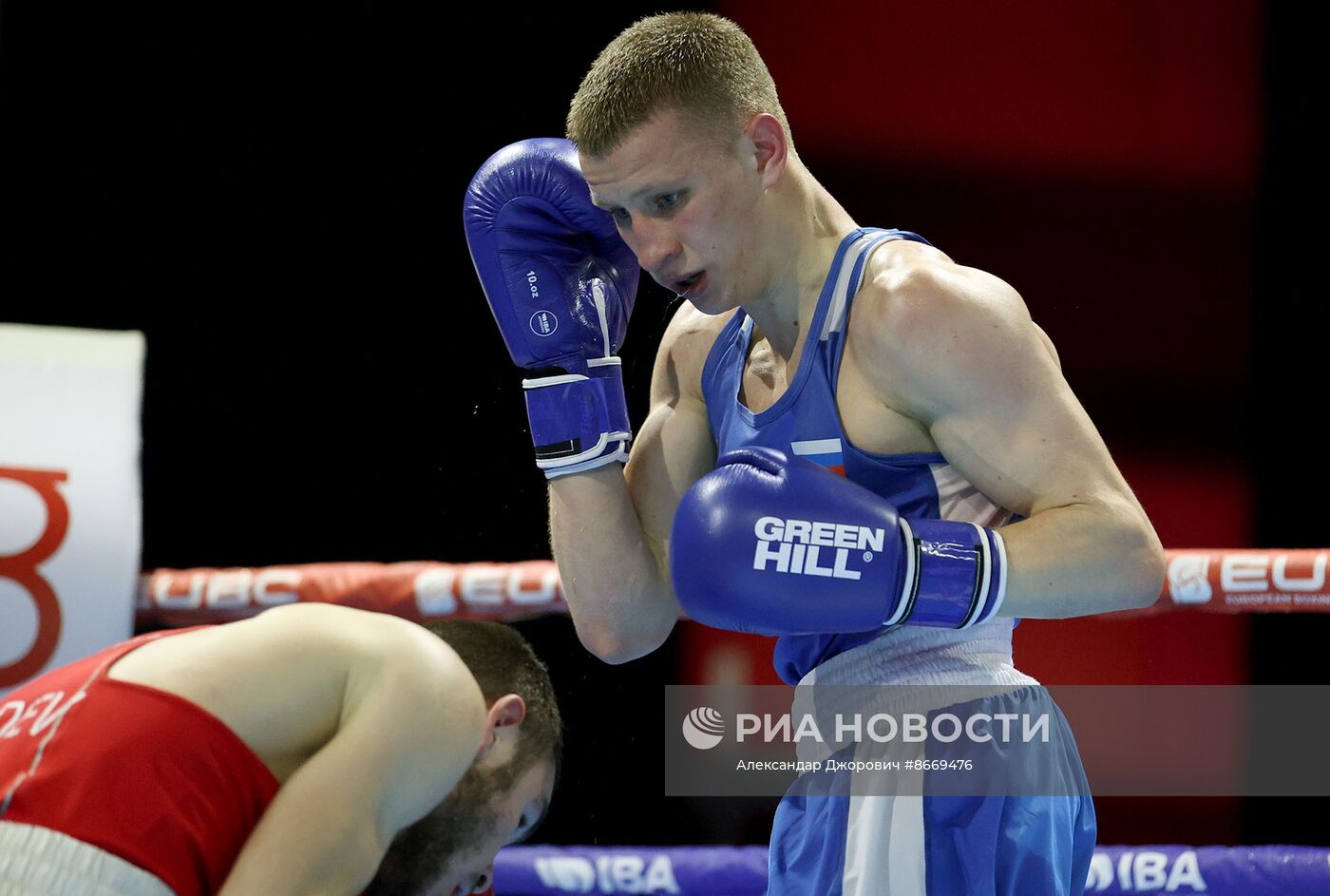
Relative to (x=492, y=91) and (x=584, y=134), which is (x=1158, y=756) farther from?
(x=584, y=134)

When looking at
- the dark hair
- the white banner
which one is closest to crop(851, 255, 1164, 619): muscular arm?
the dark hair

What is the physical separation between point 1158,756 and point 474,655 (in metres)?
2.86

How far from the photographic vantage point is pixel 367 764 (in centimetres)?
145

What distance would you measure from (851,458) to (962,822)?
0.45m

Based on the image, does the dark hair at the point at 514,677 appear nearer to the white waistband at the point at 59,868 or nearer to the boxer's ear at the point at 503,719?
the boxer's ear at the point at 503,719

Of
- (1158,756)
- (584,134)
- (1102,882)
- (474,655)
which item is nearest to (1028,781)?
(474,655)

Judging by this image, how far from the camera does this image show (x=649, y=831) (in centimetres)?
387

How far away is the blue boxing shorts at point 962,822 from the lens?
1543mm

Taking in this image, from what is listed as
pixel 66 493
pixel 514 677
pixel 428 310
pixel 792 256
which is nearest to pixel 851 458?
pixel 792 256

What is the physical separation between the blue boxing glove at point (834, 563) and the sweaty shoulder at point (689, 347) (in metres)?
0.48

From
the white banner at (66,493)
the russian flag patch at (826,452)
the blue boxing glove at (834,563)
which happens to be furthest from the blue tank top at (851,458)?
the white banner at (66,493)

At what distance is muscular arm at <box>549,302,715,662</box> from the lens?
6.33ft

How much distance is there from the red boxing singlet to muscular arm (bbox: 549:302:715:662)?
1.96 ft

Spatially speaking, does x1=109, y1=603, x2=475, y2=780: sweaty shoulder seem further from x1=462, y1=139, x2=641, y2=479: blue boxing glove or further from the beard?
x1=462, y1=139, x2=641, y2=479: blue boxing glove
